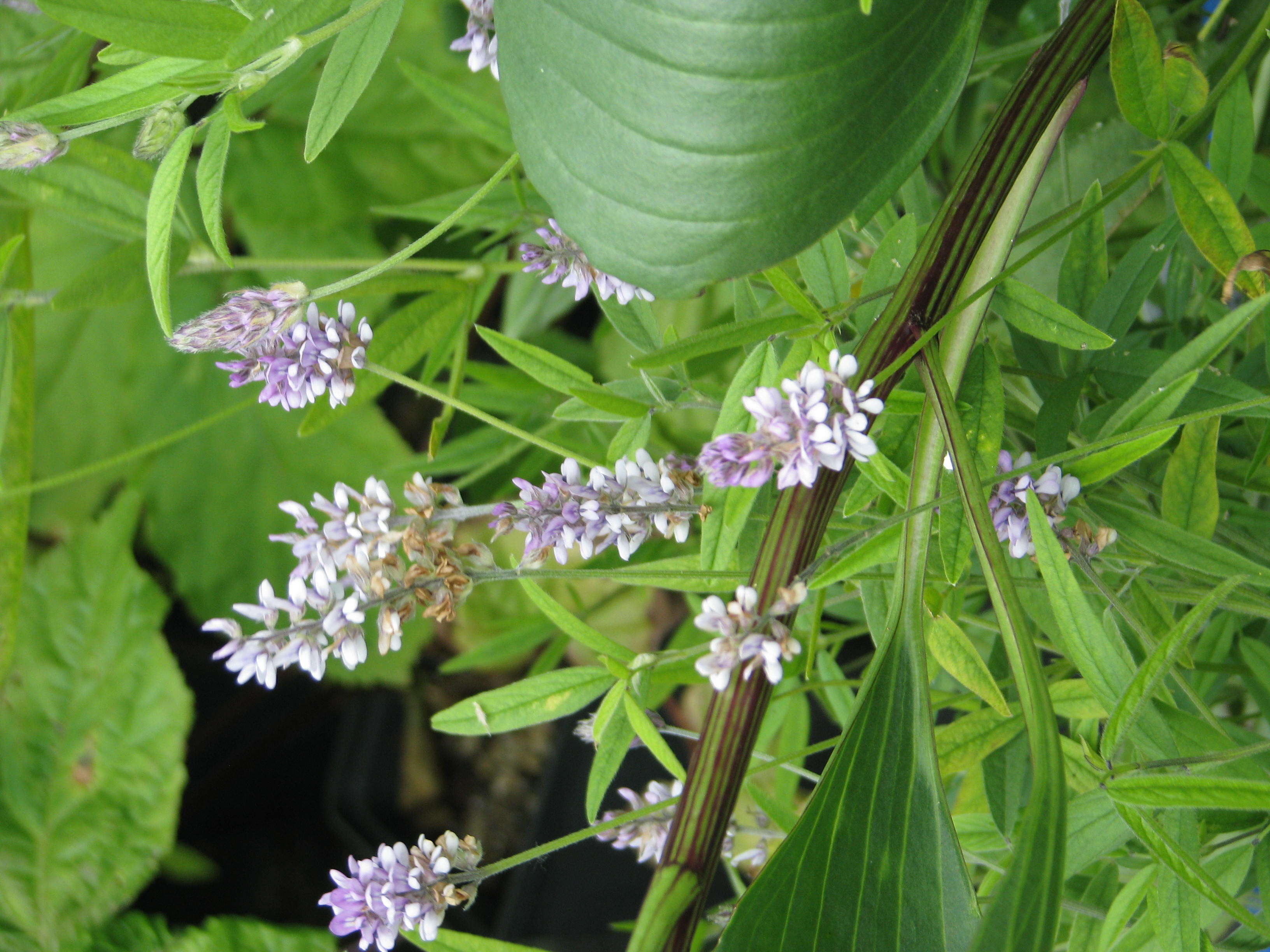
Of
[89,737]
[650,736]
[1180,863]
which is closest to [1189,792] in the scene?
[1180,863]

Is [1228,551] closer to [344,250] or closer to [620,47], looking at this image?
[620,47]

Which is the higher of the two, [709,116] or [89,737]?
[709,116]

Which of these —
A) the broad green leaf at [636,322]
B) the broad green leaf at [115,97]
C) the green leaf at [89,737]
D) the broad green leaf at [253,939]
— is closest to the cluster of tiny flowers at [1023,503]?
the broad green leaf at [636,322]

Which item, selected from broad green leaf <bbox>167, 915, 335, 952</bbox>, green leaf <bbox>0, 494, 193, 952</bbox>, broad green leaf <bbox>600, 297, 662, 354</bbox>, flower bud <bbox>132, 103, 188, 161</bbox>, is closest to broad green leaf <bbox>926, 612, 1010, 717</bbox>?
broad green leaf <bbox>600, 297, 662, 354</bbox>

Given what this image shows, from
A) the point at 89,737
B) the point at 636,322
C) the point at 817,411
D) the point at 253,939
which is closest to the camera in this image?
the point at 817,411

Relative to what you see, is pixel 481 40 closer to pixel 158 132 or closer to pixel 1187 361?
pixel 158 132
